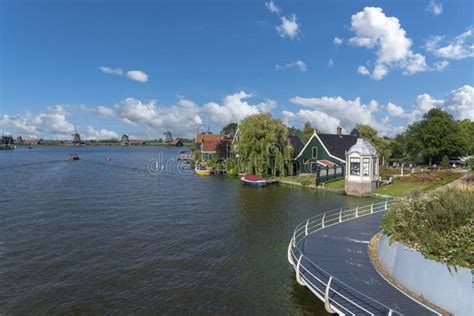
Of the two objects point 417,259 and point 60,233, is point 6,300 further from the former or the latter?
point 417,259

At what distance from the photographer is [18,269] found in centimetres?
1706

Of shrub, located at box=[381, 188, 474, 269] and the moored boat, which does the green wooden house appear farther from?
shrub, located at box=[381, 188, 474, 269]

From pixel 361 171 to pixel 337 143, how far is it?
15.8m

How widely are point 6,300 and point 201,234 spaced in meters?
11.4

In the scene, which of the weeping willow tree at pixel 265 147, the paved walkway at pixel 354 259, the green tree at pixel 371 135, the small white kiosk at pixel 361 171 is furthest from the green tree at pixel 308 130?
the paved walkway at pixel 354 259

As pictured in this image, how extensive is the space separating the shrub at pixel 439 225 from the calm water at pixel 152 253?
4.41 m

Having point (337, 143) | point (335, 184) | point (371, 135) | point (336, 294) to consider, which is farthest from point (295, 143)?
point (336, 294)

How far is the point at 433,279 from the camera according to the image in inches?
408

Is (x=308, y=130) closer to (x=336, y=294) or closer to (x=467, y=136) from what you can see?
(x=467, y=136)

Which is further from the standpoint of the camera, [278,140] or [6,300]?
[278,140]

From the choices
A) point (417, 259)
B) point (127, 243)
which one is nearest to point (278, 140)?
point (127, 243)

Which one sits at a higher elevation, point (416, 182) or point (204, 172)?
point (416, 182)

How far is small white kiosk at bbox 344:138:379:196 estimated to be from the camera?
37.1 meters

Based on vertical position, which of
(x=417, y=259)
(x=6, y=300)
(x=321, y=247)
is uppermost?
(x=417, y=259)
